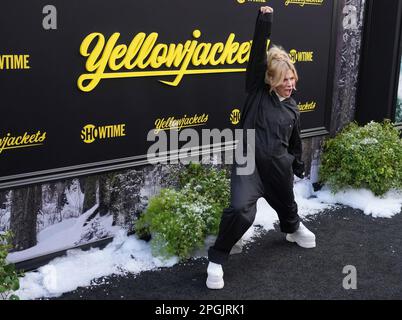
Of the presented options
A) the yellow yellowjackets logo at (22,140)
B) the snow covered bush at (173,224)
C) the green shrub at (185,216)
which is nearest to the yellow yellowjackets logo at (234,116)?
the green shrub at (185,216)

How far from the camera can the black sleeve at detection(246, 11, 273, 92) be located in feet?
11.9

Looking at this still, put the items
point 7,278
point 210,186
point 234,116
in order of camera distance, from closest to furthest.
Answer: point 7,278, point 210,186, point 234,116

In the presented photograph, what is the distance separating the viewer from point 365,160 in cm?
543

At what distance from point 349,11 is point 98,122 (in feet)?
11.1

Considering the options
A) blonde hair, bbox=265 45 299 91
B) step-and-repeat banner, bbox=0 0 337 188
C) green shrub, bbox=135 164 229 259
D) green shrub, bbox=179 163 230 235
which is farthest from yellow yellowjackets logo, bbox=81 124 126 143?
blonde hair, bbox=265 45 299 91

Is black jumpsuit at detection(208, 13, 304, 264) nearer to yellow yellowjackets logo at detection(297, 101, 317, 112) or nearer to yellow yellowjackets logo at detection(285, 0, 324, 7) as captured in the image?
yellow yellowjackets logo at detection(297, 101, 317, 112)

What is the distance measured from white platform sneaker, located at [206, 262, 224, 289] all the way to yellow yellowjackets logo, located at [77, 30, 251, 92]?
156 centimetres

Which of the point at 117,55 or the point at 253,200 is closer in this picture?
the point at 253,200

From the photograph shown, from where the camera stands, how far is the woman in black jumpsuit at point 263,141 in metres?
3.70

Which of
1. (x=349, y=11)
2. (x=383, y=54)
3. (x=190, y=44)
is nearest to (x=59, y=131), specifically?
(x=190, y=44)

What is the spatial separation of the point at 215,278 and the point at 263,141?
103 centimetres

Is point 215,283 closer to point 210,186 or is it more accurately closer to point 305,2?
point 210,186

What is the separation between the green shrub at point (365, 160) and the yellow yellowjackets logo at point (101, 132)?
8.13 ft

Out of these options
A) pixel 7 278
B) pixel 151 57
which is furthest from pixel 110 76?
pixel 7 278
